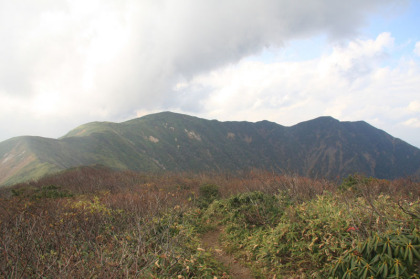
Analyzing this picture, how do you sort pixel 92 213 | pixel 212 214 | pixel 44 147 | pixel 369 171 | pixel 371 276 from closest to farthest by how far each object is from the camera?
pixel 371 276, pixel 92 213, pixel 212 214, pixel 44 147, pixel 369 171

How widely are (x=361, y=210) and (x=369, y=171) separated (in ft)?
514

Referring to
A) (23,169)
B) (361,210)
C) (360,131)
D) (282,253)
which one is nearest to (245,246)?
(282,253)

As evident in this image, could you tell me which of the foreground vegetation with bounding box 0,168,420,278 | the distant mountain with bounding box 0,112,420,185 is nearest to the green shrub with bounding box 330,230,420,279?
the foreground vegetation with bounding box 0,168,420,278

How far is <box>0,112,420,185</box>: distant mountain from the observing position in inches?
3123

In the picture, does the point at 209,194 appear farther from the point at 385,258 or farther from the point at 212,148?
the point at 212,148

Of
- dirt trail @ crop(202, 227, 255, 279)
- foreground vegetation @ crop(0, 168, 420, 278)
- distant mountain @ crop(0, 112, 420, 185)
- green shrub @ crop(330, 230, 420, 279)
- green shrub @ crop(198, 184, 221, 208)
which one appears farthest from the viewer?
distant mountain @ crop(0, 112, 420, 185)

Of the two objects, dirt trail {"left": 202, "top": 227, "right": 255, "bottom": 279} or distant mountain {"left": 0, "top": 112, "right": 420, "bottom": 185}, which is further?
distant mountain {"left": 0, "top": 112, "right": 420, "bottom": 185}

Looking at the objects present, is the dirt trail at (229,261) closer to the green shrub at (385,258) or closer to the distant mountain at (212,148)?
the green shrub at (385,258)

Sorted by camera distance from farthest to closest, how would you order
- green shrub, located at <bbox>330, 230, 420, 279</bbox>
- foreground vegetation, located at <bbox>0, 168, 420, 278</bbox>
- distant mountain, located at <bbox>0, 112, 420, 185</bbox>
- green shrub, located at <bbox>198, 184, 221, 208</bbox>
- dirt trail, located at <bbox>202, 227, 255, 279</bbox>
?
distant mountain, located at <bbox>0, 112, 420, 185</bbox> → green shrub, located at <bbox>198, 184, 221, 208</bbox> → dirt trail, located at <bbox>202, 227, 255, 279</bbox> → foreground vegetation, located at <bbox>0, 168, 420, 278</bbox> → green shrub, located at <bbox>330, 230, 420, 279</bbox>

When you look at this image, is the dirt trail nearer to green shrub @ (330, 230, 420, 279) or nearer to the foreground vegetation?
the foreground vegetation

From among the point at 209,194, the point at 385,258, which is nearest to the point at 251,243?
the point at 385,258

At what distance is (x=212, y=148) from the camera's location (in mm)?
140375

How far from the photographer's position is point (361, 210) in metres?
5.21

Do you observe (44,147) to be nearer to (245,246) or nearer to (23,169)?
(23,169)
